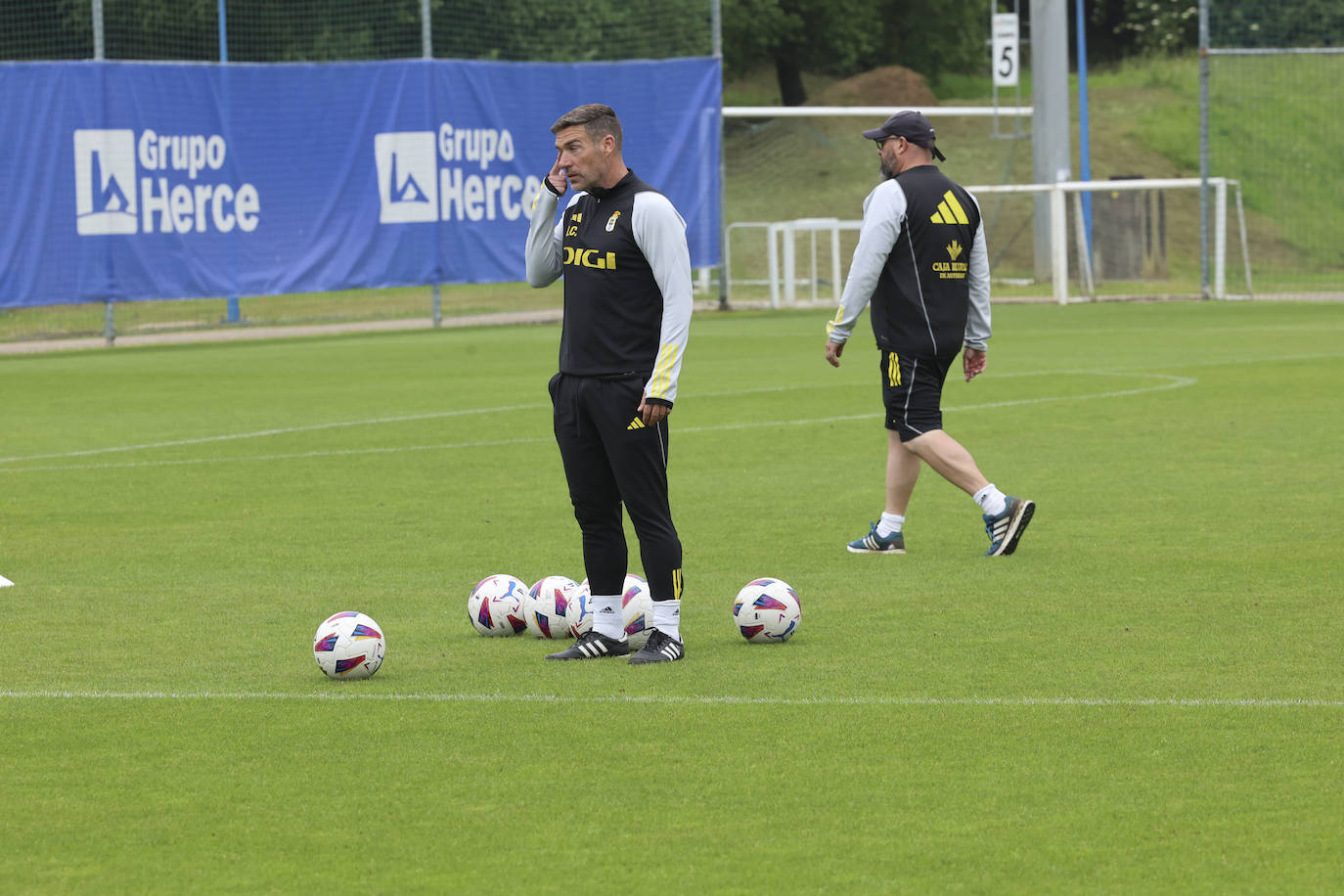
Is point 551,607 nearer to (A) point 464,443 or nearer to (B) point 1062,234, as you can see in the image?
(A) point 464,443

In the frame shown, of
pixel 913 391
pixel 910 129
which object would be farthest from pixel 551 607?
pixel 910 129

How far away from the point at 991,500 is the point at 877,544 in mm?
656

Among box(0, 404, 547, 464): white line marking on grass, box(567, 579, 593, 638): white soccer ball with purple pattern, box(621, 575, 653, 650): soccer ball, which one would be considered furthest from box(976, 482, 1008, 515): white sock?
box(0, 404, 547, 464): white line marking on grass

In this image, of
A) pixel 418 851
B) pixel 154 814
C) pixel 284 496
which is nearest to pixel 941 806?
pixel 418 851

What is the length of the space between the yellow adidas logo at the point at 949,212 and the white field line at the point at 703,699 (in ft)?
12.9

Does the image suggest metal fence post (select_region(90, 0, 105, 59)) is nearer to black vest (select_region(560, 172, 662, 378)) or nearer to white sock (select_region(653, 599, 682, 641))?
black vest (select_region(560, 172, 662, 378))

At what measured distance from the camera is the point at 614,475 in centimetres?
750

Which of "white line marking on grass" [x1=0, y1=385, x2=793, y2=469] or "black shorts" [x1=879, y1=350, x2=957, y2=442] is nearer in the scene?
"black shorts" [x1=879, y1=350, x2=957, y2=442]

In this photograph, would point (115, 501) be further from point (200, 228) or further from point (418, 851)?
point (200, 228)

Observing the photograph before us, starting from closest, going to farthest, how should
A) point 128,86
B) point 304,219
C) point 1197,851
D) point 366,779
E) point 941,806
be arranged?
point 1197,851 < point 941,806 < point 366,779 < point 128,86 < point 304,219

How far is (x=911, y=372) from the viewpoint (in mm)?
10016

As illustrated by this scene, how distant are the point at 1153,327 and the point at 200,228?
12.7 meters

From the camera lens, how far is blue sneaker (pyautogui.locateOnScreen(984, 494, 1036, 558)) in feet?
31.5

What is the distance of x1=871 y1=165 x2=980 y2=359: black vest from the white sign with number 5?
2710cm
